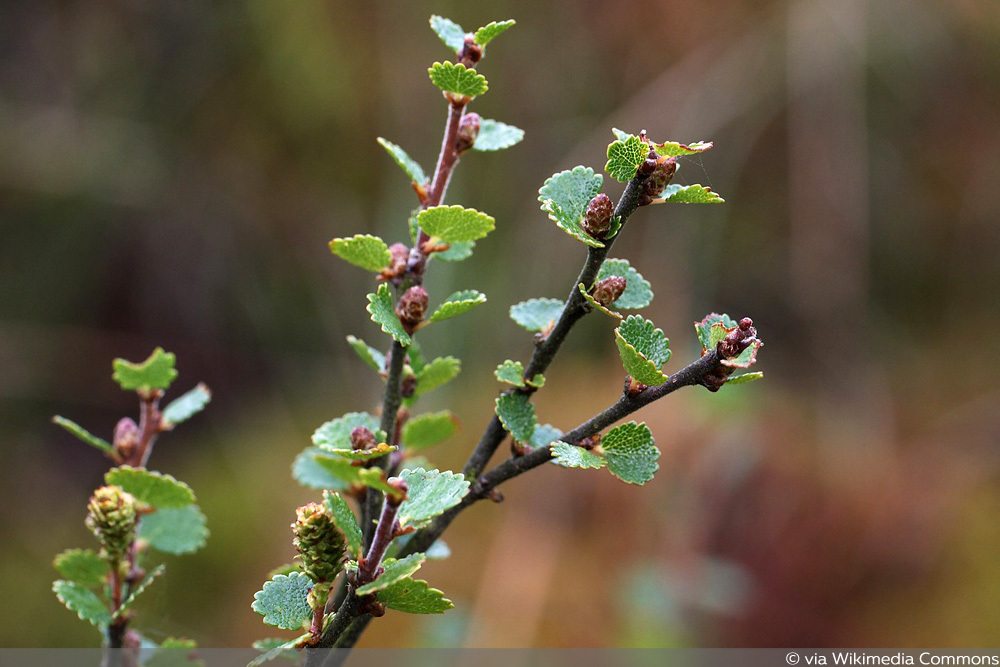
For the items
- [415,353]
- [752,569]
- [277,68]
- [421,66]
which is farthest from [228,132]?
[415,353]

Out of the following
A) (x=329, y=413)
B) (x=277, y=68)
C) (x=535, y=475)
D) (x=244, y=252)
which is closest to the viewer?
(x=535, y=475)

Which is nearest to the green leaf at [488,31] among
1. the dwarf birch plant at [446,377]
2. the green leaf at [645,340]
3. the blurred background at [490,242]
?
the dwarf birch plant at [446,377]

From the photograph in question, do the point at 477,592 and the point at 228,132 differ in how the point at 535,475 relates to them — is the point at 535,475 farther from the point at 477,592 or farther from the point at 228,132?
the point at 228,132

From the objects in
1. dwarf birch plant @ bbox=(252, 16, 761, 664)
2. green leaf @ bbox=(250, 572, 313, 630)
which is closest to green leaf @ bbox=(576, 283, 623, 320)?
dwarf birch plant @ bbox=(252, 16, 761, 664)

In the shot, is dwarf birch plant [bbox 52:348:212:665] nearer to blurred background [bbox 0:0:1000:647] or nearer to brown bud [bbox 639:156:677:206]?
brown bud [bbox 639:156:677:206]

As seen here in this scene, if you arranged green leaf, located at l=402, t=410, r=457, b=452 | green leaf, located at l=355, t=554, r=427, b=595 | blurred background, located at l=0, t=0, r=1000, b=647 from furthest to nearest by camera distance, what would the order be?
blurred background, located at l=0, t=0, r=1000, b=647, green leaf, located at l=402, t=410, r=457, b=452, green leaf, located at l=355, t=554, r=427, b=595

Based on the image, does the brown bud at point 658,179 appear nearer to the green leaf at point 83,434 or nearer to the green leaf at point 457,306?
the green leaf at point 457,306

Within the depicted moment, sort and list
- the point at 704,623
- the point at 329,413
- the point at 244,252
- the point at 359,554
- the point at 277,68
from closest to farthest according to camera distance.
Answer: the point at 359,554
the point at 704,623
the point at 329,413
the point at 277,68
the point at 244,252
